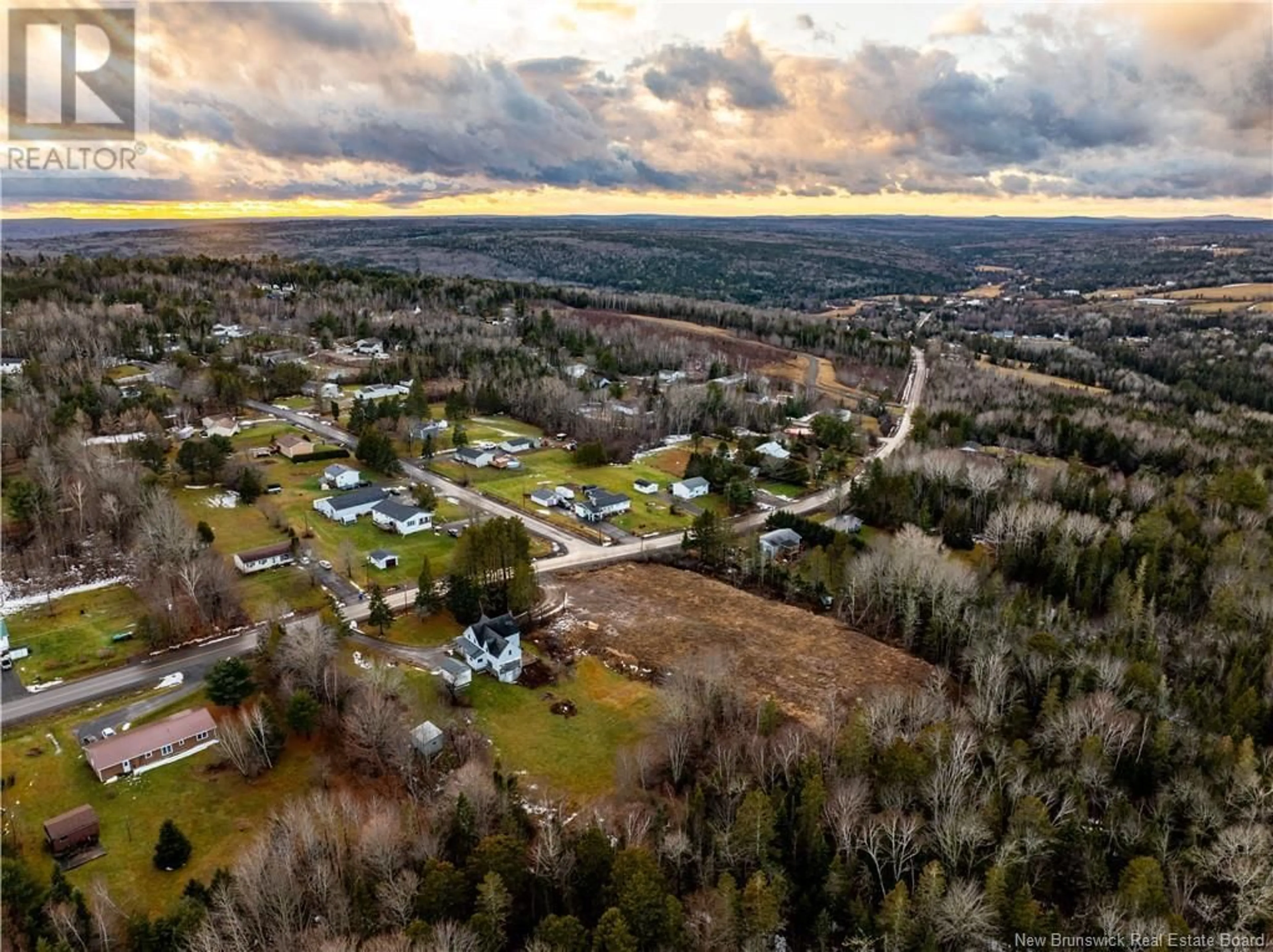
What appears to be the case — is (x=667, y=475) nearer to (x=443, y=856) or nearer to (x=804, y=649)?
(x=804, y=649)

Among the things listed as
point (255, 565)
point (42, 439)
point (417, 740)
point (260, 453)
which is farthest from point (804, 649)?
point (42, 439)

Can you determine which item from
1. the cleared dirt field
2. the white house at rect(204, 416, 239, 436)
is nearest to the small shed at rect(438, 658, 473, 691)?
the cleared dirt field

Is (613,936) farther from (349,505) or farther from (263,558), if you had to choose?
(349,505)

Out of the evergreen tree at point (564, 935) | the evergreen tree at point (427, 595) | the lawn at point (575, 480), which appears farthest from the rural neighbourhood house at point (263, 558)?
the evergreen tree at point (564, 935)

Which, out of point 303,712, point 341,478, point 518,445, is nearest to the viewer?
point 303,712

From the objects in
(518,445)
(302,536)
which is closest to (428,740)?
(302,536)
